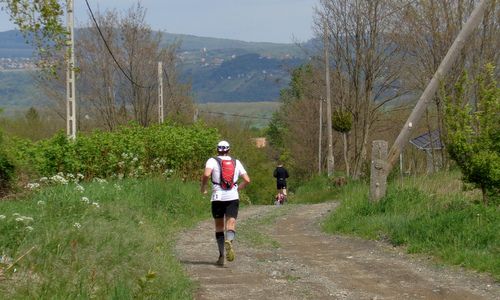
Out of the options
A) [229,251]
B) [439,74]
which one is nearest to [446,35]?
[439,74]

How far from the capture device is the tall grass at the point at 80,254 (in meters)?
6.82

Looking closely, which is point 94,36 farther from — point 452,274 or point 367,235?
point 452,274

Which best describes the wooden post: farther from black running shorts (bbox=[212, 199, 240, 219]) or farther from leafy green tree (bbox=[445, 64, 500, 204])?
black running shorts (bbox=[212, 199, 240, 219])

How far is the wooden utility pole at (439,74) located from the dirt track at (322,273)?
8.23ft

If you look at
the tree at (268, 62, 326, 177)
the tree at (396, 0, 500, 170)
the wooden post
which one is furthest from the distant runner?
the tree at (268, 62, 326, 177)

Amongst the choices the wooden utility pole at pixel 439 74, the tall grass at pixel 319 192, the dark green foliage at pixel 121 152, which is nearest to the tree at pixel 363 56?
the tall grass at pixel 319 192

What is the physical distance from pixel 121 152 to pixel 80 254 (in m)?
14.3

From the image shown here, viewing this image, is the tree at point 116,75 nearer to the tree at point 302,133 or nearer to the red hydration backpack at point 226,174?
the tree at point 302,133

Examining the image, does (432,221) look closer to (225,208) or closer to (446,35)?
(225,208)

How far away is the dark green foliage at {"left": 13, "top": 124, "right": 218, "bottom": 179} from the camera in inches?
778

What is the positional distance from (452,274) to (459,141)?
148 inches

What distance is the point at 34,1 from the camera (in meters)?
10.6

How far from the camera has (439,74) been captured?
15.5 m

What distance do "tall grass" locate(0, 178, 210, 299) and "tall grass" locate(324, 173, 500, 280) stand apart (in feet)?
13.4
